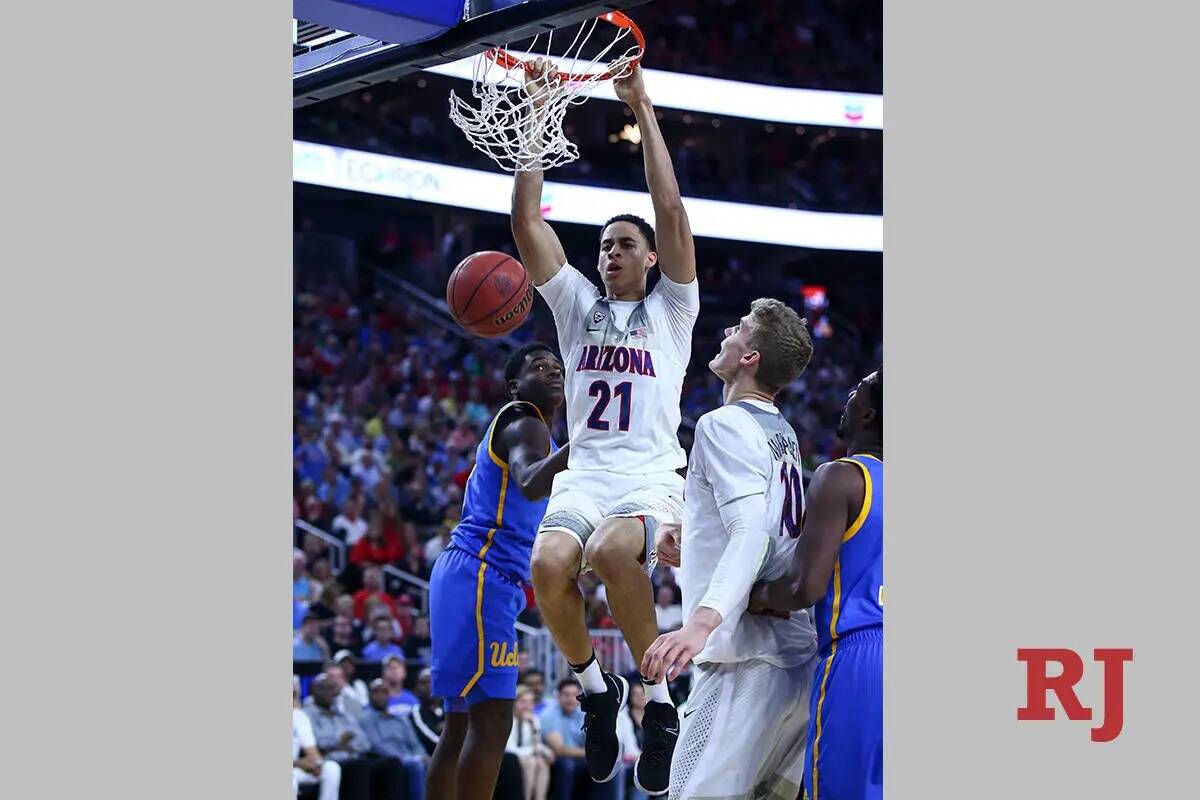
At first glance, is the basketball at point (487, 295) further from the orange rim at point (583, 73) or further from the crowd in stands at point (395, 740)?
the crowd in stands at point (395, 740)

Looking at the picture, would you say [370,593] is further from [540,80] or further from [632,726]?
[540,80]

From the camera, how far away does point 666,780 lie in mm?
5762

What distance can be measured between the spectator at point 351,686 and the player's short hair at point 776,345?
17.2ft

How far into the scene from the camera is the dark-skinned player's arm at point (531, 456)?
241 inches

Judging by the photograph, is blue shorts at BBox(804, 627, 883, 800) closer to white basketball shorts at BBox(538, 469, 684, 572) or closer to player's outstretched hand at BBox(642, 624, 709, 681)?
player's outstretched hand at BBox(642, 624, 709, 681)

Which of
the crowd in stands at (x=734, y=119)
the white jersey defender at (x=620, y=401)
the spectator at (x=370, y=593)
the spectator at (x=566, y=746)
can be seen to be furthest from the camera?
the crowd in stands at (x=734, y=119)

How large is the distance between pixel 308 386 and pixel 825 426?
685 cm

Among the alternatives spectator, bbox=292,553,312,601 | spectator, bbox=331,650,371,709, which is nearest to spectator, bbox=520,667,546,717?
spectator, bbox=331,650,371,709

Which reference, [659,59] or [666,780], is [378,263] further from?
[666,780]

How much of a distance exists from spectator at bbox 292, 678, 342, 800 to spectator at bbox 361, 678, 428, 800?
1.01ft

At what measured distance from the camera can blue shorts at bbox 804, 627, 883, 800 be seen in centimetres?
450

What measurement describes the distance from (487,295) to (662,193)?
1.02m

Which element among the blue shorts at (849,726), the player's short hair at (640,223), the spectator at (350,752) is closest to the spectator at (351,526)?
the spectator at (350,752)

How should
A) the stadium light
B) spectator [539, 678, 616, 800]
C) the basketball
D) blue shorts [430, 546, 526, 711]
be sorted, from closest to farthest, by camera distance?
blue shorts [430, 546, 526, 711]
the basketball
spectator [539, 678, 616, 800]
the stadium light
